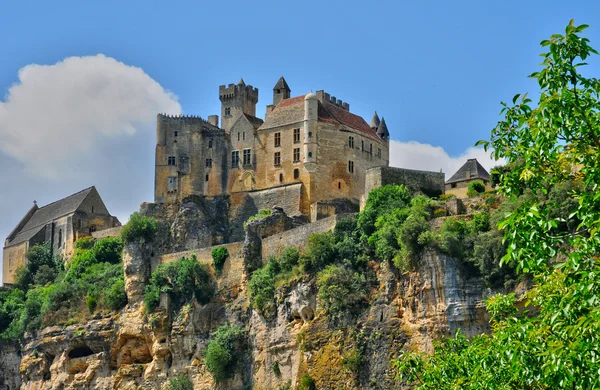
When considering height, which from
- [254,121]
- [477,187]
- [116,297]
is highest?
[254,121]

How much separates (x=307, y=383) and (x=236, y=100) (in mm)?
31734

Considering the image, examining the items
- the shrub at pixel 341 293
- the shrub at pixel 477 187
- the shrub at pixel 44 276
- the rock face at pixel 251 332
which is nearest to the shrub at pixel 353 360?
the rock face at pixel 251 332

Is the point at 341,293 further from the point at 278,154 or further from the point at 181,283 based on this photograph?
the point at 278,154

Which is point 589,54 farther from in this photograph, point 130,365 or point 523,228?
point 130,365

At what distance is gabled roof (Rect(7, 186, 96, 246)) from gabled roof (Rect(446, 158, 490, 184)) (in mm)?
26029

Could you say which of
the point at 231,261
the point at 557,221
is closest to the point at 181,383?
the point at 231,261

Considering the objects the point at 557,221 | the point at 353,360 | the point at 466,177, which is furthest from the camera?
the point at 466,177

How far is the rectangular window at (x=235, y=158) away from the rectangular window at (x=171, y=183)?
379 cm

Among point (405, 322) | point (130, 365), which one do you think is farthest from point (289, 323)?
point (130, 365)

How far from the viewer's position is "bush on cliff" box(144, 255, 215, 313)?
173 ft

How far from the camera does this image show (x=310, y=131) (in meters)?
63.5

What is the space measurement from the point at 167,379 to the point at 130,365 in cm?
313

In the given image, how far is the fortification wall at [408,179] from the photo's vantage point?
53.7 m

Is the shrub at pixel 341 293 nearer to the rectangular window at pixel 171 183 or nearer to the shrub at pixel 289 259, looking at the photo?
the shrub at pixel 289 259
